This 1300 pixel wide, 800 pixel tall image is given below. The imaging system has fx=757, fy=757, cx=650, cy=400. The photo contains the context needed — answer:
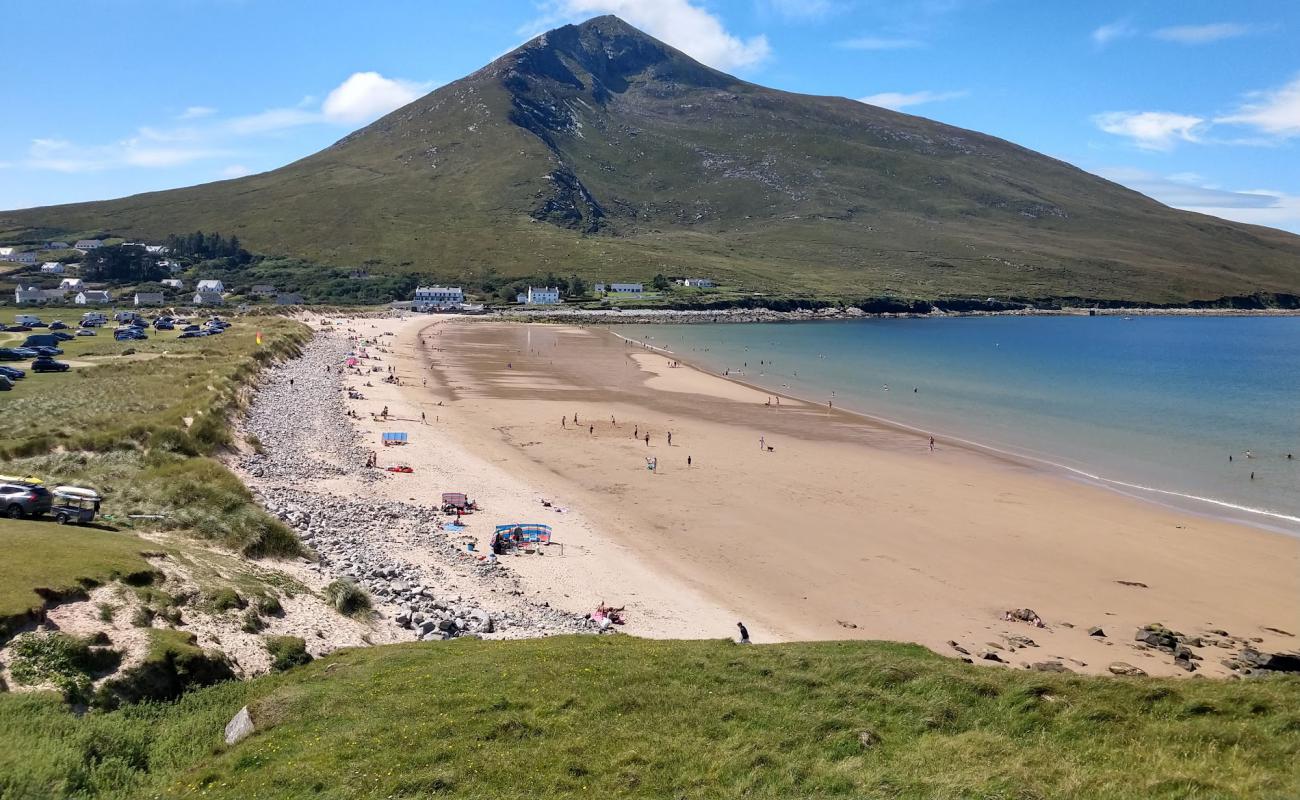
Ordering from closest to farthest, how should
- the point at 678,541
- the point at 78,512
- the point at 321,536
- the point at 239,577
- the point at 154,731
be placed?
the point at 154,731
the point at 239,577
the point at 78,512
the point at 321,536
the point at 678,541

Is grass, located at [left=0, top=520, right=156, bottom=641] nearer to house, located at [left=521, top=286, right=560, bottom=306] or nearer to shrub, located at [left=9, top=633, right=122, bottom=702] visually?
shrub, located at [left=9, top=633, right=122, bottom=702]

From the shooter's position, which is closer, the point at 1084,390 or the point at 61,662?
the point at 61,662

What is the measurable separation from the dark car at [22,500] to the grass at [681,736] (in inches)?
371

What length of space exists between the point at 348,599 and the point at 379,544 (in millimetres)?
7030

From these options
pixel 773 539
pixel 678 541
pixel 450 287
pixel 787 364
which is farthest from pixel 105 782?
pixel 450 287

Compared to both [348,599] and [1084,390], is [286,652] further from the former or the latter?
[1084,390]

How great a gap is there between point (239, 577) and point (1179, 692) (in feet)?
62.2

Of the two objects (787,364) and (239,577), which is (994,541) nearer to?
(239,577)

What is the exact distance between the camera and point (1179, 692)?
11703mm

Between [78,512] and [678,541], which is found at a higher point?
[78,512]

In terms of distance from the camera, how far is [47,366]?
4691 centimetres

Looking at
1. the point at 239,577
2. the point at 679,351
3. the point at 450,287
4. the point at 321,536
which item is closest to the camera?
the point at 239,577

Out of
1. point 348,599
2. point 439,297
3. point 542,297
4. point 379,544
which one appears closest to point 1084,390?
point 379,544

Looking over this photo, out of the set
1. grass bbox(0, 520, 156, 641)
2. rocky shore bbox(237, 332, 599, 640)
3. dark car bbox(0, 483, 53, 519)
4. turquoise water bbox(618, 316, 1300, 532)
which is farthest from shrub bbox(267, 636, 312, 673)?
turquoise water bbox(618, 316, 1300, 532)
